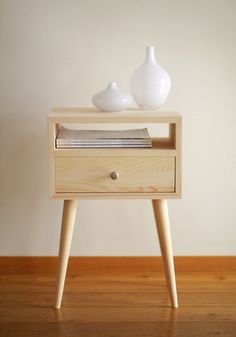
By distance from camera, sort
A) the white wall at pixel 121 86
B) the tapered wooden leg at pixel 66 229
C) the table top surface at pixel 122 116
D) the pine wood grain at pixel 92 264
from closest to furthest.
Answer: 1. the table top surface at pixel 122 116
2. the tapered wooden leg at pixel 66 229
3. the white wall at pixel 121 86
4. the pine wood grain at pixel 92 264

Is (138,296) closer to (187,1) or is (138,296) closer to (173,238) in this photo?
(173,238)

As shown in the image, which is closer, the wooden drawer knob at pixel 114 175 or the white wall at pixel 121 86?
the wooden drawer knob at pixel 114 175

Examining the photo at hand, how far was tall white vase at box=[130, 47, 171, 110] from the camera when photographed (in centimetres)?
207

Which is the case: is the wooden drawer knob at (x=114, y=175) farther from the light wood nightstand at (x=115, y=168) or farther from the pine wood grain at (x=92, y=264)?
the pine wood grain at (x=92, y=264)

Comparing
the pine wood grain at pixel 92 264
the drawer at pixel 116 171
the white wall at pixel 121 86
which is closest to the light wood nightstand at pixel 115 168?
the drawer at pixel 116 171

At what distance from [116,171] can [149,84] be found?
1.02 feet

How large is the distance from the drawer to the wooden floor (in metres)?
0.44

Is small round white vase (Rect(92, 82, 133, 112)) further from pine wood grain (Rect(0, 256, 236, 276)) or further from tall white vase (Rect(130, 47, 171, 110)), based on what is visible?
pine wood grain (Rect(0, 256, 236, 276))

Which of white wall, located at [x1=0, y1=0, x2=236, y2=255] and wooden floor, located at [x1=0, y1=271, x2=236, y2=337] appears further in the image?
white wall, located at [x1=0, y1=0, x2=236, y2=255]

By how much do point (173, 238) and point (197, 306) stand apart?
387mm

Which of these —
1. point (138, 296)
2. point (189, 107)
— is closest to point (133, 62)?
point (189, 107)

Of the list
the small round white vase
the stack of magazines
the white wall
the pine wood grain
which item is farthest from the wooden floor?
the small round white vase

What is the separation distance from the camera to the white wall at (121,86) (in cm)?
237

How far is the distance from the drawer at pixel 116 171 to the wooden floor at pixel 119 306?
1.43 feet
